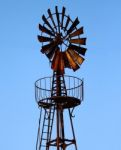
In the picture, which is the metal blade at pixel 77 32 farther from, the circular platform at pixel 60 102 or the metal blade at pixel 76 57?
the circular platform at pixel 60 102

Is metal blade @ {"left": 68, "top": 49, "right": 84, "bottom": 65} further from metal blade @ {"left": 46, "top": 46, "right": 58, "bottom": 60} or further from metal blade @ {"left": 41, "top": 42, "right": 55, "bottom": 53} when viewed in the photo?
metal blade @ {"left": 41, "top": 42, "right": 55, "bottom": 53}

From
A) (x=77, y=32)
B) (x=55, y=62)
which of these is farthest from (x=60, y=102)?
(x=77, y=32)

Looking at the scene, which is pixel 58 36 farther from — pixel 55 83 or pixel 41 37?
pixel 55 83

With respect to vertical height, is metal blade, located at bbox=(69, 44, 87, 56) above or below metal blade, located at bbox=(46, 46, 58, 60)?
above

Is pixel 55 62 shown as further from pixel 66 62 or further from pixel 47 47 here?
pixel 47 47

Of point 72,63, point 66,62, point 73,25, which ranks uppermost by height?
point 73,25

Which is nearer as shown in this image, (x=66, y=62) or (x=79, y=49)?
(x=66, y=62)

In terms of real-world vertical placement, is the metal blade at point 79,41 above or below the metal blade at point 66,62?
above

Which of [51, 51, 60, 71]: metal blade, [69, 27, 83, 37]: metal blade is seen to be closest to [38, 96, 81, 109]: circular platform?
[51, 51, 60, 71]: metal blade

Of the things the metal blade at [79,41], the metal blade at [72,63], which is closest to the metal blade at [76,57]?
the metal blade at [72,63]

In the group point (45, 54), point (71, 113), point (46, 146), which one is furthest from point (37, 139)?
point (45, 54)

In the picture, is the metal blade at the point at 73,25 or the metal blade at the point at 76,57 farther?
the metal blade at the point at 73,25

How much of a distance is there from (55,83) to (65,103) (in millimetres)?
1336

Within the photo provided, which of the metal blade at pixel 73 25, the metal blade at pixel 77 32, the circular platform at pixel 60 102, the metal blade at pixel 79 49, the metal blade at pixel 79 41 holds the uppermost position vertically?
the metal blade at pixel 73 25
